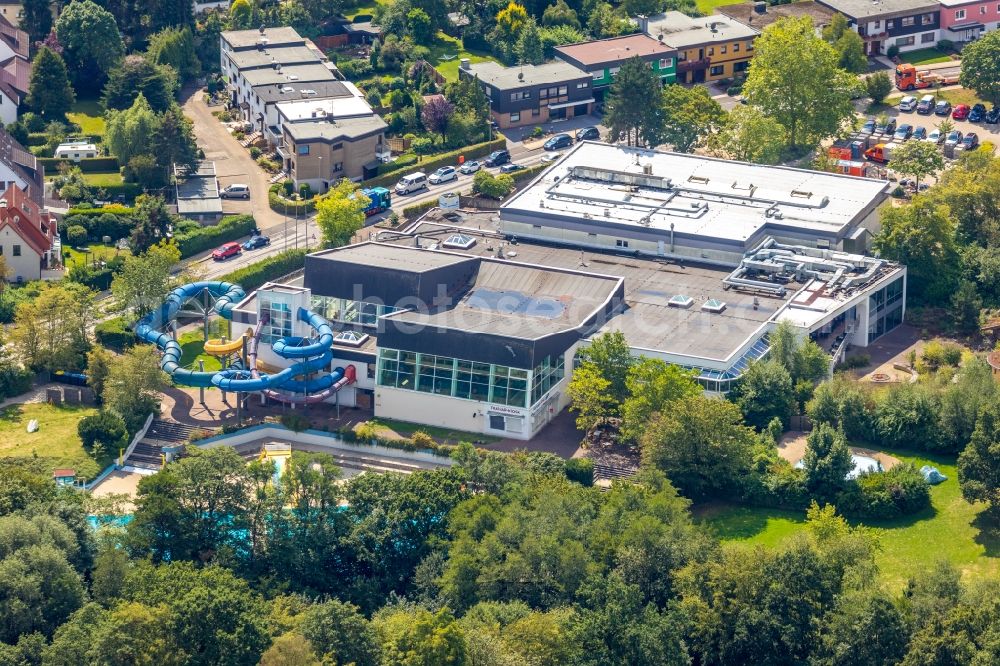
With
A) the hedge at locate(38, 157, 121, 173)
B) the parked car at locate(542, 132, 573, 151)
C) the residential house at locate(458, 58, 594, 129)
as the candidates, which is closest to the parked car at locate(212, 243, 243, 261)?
the hedge at locate(38, 157, 121, 173)

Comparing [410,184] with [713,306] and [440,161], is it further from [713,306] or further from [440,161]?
[713,306]

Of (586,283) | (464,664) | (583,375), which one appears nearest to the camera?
(464,664)

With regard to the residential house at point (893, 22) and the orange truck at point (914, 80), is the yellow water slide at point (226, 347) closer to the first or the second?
the orange truck at point (914, 80)

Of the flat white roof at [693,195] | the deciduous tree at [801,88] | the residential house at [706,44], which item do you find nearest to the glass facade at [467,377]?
the flat white roof at [693,195]

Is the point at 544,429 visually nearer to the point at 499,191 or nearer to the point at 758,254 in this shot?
the point at 758,254

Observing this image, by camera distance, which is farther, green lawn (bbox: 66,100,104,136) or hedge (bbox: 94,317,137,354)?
green lawn (bbox: 66,100,104,136)

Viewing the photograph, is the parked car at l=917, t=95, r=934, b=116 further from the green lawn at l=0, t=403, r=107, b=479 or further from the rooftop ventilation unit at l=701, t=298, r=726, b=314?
the green lawn at l=0, t=403, r=107, b=479

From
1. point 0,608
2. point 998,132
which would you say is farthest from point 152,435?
point 998,132
